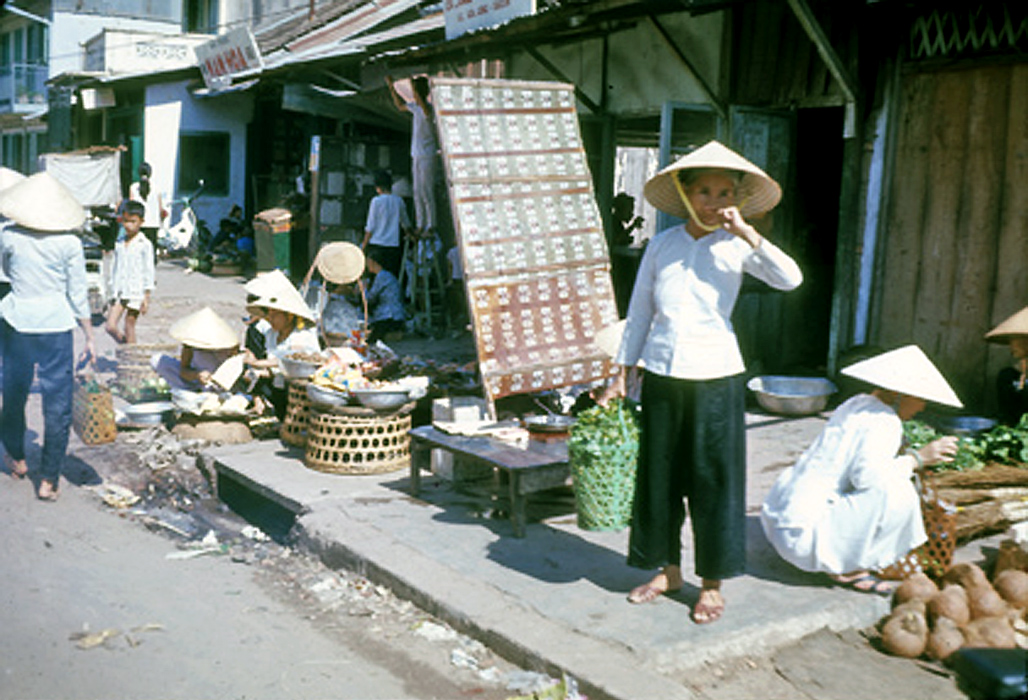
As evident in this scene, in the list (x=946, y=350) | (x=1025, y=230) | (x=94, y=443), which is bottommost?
(x=94, y=443)

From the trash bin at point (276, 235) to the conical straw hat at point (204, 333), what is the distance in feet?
26.8

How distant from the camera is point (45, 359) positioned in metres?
6.29

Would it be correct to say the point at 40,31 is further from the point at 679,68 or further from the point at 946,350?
the point at 946,350

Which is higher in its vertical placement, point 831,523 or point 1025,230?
point 1025,230

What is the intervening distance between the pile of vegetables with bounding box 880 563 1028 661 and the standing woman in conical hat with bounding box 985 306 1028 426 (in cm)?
214

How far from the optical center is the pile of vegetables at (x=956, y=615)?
4.10 metres

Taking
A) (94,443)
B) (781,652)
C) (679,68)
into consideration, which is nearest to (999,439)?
(781,652)

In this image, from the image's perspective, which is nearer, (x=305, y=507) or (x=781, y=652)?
(x=781, y=652)

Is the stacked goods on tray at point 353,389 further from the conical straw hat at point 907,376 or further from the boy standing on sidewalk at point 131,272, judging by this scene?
the boy standing on sidewalk at point 131,272

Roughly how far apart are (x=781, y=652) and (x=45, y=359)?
4.69m

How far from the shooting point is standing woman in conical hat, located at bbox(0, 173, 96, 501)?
621cm

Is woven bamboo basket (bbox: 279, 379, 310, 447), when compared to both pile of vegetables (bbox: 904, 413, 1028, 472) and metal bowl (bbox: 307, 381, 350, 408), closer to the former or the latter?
metal bowl (bbox: 307, 381, 350, 408)

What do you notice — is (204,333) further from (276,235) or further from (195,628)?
(276,235)

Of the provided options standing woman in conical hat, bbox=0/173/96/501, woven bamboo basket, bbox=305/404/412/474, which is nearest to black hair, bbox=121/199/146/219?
standing woman in conical hat, bbox=0/173/96/501
